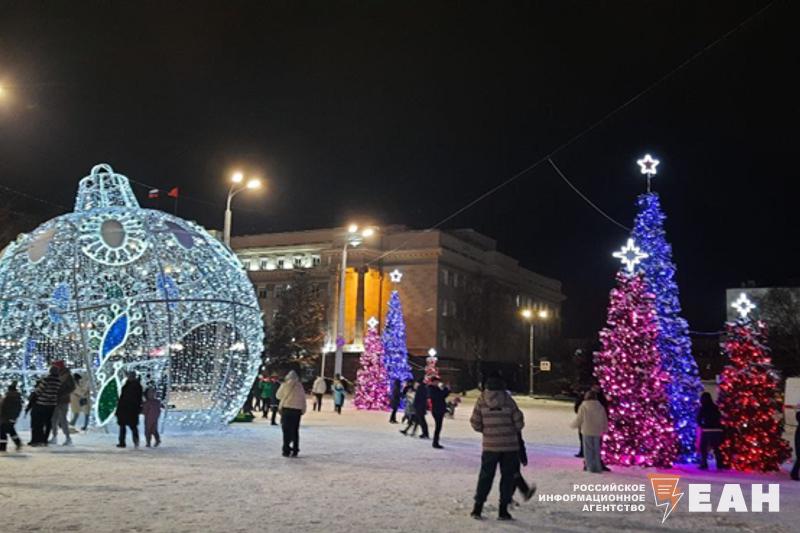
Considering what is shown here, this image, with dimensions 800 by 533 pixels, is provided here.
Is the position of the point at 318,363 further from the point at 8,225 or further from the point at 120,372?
the point at 120,372

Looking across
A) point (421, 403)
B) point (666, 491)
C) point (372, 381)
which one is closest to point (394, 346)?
point (372, 381)

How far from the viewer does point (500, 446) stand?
8664mm

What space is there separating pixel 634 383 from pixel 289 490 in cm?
774

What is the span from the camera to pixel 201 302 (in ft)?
56.3

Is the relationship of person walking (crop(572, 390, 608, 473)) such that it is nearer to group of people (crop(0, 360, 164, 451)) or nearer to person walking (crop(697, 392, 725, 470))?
person walking (crop(697, 392, 725, 470))

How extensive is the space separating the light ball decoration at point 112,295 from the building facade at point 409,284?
51.1 meters

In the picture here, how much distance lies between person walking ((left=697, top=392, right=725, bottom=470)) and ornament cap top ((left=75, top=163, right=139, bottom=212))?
42.0 feet

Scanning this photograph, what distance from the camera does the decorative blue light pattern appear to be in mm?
15586

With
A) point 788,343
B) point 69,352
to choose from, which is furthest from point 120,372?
point 788,343

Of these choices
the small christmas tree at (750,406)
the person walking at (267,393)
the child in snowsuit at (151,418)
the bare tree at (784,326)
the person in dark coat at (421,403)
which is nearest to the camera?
the small christmas tree at (750,406)

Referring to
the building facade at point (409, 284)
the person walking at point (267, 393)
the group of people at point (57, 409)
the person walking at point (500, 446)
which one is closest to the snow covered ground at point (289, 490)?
the person walking at point (500, 446)

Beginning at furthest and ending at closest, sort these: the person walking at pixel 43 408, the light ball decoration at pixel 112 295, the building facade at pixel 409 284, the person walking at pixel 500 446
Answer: the building facade at pixel 409 284 → the light ball decoration at pixel 112 295 → the person walking at pixel 43 408 → the person walking at pixel 500 446

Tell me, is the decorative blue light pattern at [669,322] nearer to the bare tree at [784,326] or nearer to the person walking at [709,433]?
the person walking at [709,433]

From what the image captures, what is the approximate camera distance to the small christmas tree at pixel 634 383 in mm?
14859
